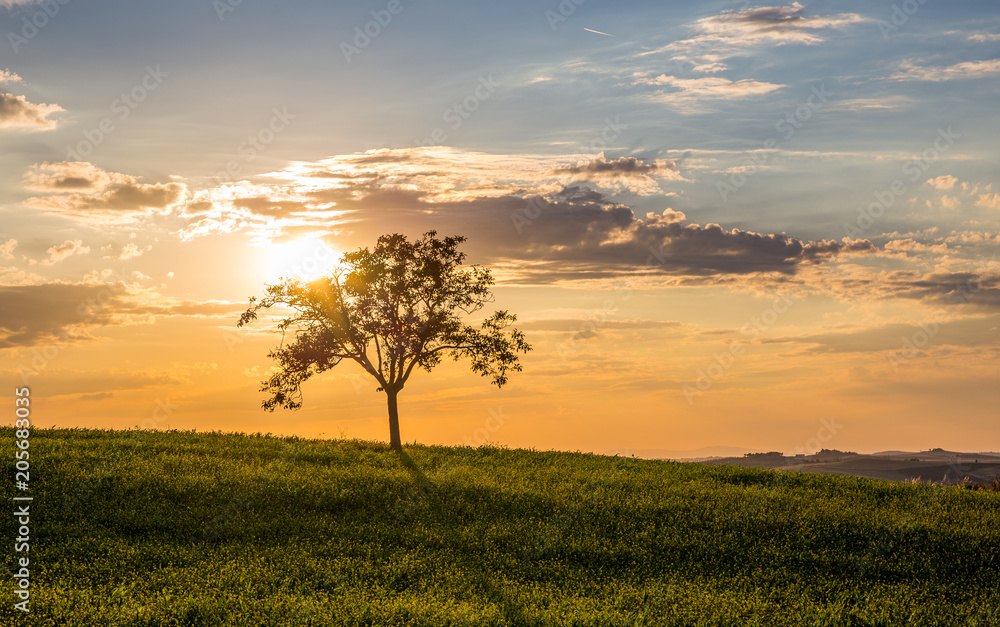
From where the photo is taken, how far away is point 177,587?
1811cm

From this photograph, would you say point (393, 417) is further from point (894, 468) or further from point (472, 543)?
point (894, 468)

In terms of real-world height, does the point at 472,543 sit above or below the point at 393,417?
below

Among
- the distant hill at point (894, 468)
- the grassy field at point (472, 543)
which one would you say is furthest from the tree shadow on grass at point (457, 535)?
the distant hill at point (894, 468)

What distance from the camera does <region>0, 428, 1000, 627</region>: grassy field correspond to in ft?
56.6

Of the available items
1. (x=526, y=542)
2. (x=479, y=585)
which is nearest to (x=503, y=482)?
(x=526, y=542)

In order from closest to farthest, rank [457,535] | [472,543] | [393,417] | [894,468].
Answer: [472,543] < [457,535] < [393,417] < [894,468]

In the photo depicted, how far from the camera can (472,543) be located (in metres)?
22.5

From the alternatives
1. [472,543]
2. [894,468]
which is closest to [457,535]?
[472,543]

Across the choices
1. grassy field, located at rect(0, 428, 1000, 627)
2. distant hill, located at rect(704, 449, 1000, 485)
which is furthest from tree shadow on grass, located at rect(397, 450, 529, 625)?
distant hill, located at rect(704, 449, 1000, 485)

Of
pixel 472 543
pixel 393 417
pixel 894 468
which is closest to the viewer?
pixel 472 543

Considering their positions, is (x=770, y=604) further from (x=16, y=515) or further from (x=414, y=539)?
(x=16, y=515)

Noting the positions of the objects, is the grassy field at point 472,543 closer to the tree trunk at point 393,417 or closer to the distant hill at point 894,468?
the tree trunk at point 393,417

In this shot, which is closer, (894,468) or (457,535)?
(457,535)

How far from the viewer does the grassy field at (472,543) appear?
56.6ft
